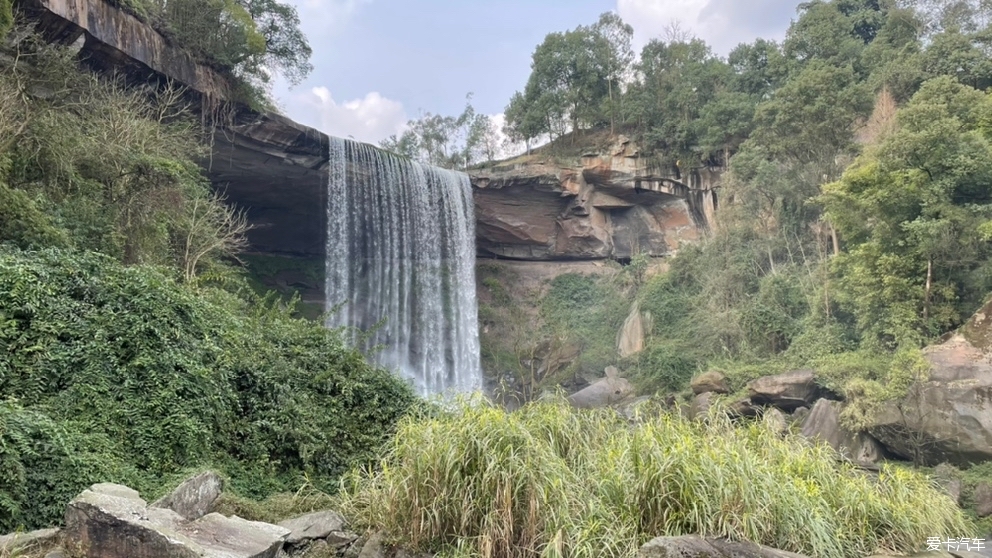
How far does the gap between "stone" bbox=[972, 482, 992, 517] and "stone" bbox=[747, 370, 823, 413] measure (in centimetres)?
424

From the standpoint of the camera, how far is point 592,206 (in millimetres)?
24547

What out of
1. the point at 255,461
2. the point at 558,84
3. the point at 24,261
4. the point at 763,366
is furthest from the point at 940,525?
the point at 558,84

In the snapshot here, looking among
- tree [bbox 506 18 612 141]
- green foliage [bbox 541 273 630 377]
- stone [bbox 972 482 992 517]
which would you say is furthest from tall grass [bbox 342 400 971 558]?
tree [bbox 506 18 612 141]

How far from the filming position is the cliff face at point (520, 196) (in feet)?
56.2

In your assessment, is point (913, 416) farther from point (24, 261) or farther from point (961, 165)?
point (24, 261)

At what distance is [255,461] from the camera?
647 cm

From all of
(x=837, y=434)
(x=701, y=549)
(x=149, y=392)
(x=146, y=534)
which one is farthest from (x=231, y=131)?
(x=701, y=549)

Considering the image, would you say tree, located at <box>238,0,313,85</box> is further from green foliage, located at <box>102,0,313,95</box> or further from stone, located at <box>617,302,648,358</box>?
stone, located at <box>617,302,648,358</box>

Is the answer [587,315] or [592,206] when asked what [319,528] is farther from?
[592,206]

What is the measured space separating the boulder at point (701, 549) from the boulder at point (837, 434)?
1020cm

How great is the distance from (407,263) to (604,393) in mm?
7951

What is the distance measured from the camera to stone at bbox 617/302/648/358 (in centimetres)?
2117

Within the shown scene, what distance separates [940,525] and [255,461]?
6124 mm

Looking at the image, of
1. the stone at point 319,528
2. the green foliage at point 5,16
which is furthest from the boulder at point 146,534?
the green foliage at point 5,16
